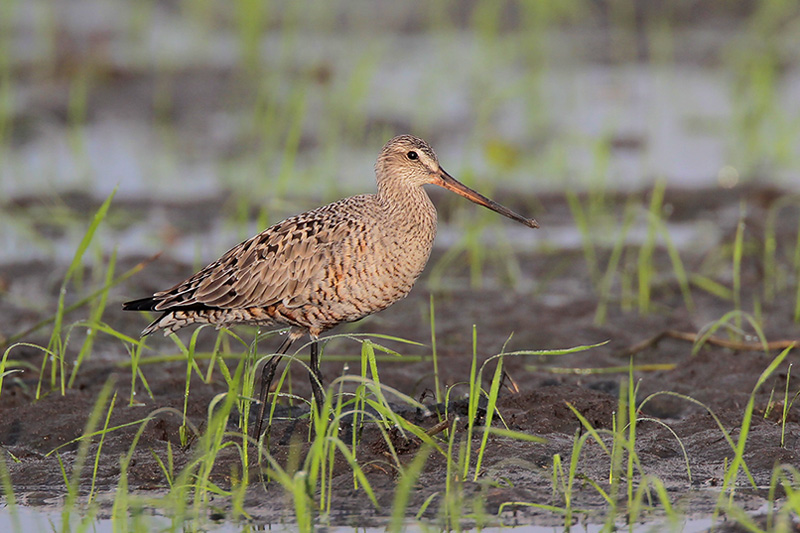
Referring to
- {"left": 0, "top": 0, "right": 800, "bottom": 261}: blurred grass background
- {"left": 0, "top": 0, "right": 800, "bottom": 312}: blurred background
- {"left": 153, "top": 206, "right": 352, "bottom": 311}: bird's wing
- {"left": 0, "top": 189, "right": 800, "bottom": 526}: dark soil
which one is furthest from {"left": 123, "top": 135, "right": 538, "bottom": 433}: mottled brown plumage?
{"left": 0, "top": 0, "right": 800, "bottom": 261}: blurred grass background

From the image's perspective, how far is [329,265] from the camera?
5.44m

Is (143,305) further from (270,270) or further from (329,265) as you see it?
(329,265)

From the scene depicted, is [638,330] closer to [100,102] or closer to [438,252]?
[438,252]

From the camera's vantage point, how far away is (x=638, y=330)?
7.41 m

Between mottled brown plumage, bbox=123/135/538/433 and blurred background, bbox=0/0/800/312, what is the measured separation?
1179 mm

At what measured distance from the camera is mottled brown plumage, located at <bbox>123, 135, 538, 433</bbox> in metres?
5.42

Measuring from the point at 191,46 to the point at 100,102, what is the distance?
239cm

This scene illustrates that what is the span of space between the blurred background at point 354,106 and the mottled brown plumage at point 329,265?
1.18 metres

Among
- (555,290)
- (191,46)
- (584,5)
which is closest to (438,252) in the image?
(555,290)

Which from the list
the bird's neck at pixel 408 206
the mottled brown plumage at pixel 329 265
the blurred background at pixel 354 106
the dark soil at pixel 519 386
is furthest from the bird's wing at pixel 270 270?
the blurred background at pixel 354 106

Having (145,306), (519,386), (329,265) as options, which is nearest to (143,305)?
(145,306)

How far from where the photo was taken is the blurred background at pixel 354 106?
1006 centimetres

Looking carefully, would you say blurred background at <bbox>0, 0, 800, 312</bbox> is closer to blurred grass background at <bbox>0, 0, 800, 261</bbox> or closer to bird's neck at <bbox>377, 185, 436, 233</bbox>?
blurred grass background at <bbox>0, 0, 800, 261</bbox>

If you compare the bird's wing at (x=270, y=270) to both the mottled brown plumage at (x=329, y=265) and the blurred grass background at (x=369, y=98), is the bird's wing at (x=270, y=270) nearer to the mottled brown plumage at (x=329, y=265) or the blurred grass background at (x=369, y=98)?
the mottled brown plumage at (x=329, y=265)
